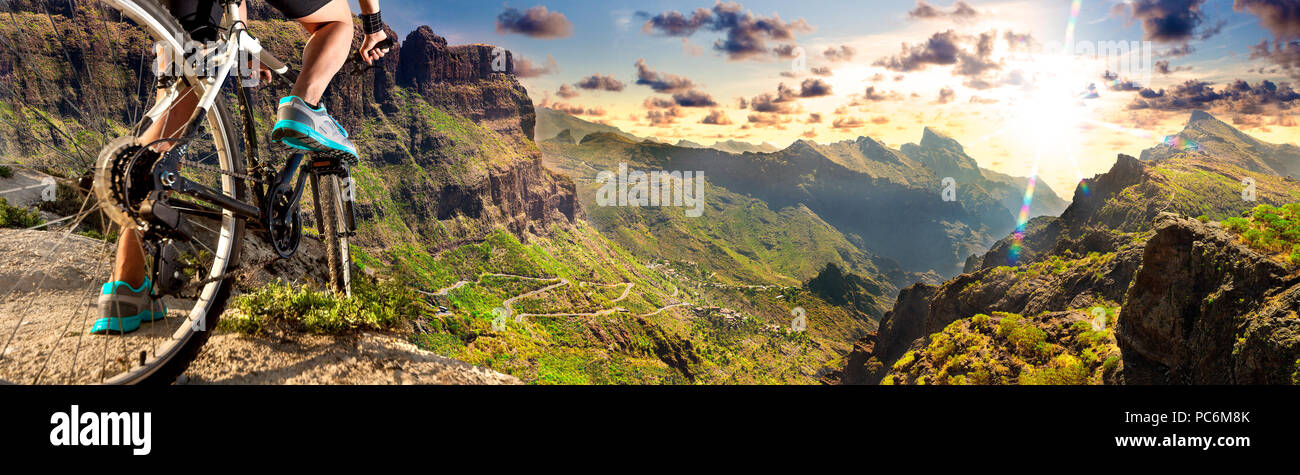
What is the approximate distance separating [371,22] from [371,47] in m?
0.46

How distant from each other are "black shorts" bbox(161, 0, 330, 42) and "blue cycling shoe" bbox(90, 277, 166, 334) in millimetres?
1951

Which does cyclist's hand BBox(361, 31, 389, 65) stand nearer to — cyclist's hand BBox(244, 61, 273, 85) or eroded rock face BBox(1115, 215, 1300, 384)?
cyclist's hand BBox(244, 61, 273, 85)

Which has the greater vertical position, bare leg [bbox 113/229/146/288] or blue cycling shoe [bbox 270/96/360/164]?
blue cycling shoe [bbox 270/96/360/164]

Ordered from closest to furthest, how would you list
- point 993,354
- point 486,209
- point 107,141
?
1. point 107,141
2. point 993,354
3. point 486,209

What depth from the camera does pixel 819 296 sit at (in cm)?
19162

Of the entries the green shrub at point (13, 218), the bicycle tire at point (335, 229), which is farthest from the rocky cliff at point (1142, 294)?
the green shrub at point (13, 218)

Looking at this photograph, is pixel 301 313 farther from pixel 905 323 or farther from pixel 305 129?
pixel 905 323

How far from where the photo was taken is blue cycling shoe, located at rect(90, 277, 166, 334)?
11.7ft

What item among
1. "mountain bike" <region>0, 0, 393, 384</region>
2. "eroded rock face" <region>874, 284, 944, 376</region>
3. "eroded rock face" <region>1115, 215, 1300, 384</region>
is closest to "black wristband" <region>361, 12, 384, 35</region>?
"mountain bike" <region>0, 0, 393, 384</region>

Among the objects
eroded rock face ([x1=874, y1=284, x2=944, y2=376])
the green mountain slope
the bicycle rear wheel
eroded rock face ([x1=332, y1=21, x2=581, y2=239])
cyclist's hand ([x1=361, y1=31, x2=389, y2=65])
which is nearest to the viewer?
the bicycle rear wheel

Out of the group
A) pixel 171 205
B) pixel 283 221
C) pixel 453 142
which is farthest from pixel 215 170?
pixel 453 142
